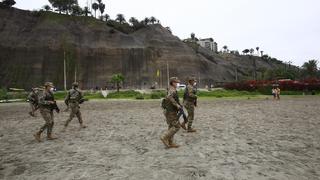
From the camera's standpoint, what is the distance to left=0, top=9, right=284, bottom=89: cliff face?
100500mm

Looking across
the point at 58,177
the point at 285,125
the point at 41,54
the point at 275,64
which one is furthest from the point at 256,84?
the point at 275,64

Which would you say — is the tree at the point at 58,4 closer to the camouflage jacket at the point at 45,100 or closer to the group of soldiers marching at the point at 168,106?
the group of soldiers marching at the point at 168,106

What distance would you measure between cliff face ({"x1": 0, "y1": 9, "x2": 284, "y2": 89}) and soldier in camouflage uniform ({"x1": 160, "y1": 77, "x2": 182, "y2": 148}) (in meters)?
91.9

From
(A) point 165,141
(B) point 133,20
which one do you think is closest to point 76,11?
(B) point 133,20

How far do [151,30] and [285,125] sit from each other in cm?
10985

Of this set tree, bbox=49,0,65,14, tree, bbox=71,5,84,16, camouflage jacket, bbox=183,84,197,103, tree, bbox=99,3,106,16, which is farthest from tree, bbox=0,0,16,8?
camouflage jacket, bbox=183,84,197,103

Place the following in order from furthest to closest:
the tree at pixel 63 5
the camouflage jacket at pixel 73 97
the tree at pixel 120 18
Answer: the tree at pixel 120 18
the tree at pixel 63 5
the camouflage jacket at pixel 73 97

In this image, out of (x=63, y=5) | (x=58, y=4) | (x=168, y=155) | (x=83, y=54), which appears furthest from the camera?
(x=63, y=5)

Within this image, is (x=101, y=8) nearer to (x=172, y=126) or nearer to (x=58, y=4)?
(x=58, y=4)

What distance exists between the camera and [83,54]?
347 ft

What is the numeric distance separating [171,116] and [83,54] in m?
97.8

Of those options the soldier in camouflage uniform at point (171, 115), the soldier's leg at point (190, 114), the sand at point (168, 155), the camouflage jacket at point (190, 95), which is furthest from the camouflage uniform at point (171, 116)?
the soldier's leg at point (190, 114)

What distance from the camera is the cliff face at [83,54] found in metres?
100

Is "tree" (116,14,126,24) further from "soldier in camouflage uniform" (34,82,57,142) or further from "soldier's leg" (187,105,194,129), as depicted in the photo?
"soldier in camouflage uniform" (34,82,57,142)
